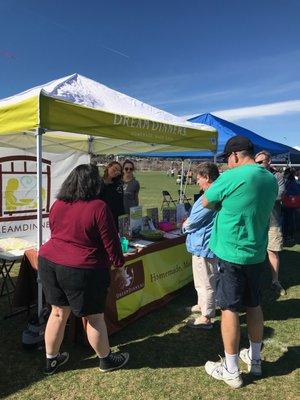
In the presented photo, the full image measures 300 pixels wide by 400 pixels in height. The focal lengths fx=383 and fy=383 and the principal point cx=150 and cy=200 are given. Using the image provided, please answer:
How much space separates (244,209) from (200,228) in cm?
126

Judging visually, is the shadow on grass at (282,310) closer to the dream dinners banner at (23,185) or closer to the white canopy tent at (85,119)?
the white canopy tent at (85,119)

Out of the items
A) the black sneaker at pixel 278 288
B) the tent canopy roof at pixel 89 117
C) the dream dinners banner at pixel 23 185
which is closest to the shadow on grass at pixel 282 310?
the black sneaker at pixel 278 288

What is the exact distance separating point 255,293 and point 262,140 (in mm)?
8069

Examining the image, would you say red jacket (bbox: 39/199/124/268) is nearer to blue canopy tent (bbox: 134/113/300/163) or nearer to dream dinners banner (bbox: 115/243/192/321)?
dream dinners banner (bbox: 115/243/192/321)

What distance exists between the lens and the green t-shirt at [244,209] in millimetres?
2689

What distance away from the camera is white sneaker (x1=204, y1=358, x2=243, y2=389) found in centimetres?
296

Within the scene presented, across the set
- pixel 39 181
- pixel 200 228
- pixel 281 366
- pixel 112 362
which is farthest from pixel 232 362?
pixel 39 181

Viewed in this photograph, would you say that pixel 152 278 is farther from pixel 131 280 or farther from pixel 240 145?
pixel 240 145

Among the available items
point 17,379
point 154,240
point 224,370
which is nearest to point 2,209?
point 154,240

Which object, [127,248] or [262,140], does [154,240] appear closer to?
[127,248]

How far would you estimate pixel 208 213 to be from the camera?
12.6 ft

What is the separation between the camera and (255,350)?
3.05 metres

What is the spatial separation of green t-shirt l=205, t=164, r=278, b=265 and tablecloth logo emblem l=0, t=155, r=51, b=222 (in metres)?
4.03

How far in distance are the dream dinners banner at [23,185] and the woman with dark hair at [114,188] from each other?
1.76 metres
